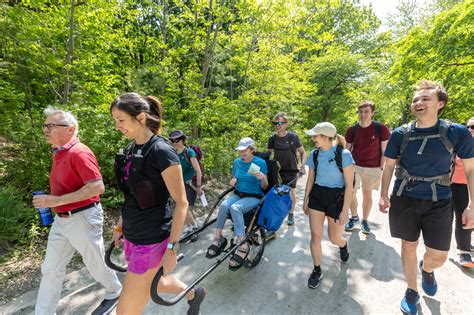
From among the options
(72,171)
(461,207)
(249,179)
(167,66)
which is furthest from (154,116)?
(167,66)

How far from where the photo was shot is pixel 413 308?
255 centimetres

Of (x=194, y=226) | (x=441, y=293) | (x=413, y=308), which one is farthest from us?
(x=194, y=226)

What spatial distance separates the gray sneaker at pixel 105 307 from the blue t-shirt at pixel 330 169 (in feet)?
8.78

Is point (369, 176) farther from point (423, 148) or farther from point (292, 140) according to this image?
point (423, 148)

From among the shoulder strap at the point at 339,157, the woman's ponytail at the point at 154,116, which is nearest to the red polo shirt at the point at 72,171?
the woman's ponytail at the point at 154,116

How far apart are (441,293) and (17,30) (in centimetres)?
895

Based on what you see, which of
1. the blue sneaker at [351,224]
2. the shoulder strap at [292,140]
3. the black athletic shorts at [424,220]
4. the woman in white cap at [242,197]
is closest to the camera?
the black athletic shorts at [424,220]

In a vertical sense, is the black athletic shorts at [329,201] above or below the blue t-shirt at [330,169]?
below

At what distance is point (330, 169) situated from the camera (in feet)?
9.95

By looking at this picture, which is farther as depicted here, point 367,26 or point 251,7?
point 367,26

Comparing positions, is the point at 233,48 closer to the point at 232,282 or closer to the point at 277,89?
the point at 277,89

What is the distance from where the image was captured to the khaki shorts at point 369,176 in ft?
14.2

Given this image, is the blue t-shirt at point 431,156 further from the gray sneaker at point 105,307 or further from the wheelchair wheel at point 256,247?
the gray sneaker at point 105,307

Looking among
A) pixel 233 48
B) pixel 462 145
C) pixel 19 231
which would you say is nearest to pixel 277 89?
pixel 233 48
